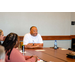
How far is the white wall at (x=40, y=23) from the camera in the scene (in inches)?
219

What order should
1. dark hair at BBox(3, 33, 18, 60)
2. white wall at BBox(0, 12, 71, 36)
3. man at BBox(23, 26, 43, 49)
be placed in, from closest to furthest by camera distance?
1. dark hair at BBox(3, 33, 18, 60)
2. man at BBox(23, 26, 43, 49)
3. white wall at BBox(0, 12, 71, 36)

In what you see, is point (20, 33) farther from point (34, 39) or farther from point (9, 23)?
point (34, 39)

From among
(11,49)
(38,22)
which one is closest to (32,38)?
(38,22)

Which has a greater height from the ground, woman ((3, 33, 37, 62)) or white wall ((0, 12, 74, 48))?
white wall ((0, 12, 74, 48))

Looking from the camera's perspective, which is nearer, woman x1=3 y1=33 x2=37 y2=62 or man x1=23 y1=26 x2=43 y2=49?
woman x1=3 y1=33 x2=37 y2=62

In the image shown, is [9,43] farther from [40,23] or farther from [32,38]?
[40,23]

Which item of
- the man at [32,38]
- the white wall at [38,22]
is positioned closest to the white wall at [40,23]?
the white wall at [38,22]

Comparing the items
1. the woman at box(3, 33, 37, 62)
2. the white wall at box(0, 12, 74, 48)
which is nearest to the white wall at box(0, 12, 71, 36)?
the white wall at box(0, 12, 74, 48)

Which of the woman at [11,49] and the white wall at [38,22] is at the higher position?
the white wall at [38,22]

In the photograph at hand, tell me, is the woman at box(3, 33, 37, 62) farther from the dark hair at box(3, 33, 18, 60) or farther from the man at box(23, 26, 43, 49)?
the man at box(23, 26, 43, 49)

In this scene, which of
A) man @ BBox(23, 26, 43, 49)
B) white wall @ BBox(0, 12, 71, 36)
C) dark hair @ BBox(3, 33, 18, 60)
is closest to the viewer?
dark hair @ BBox(3, 33, 18, 60)

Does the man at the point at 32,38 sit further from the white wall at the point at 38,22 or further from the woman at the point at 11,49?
the woman at the point at 11,49

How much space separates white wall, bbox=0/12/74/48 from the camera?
5561mm
